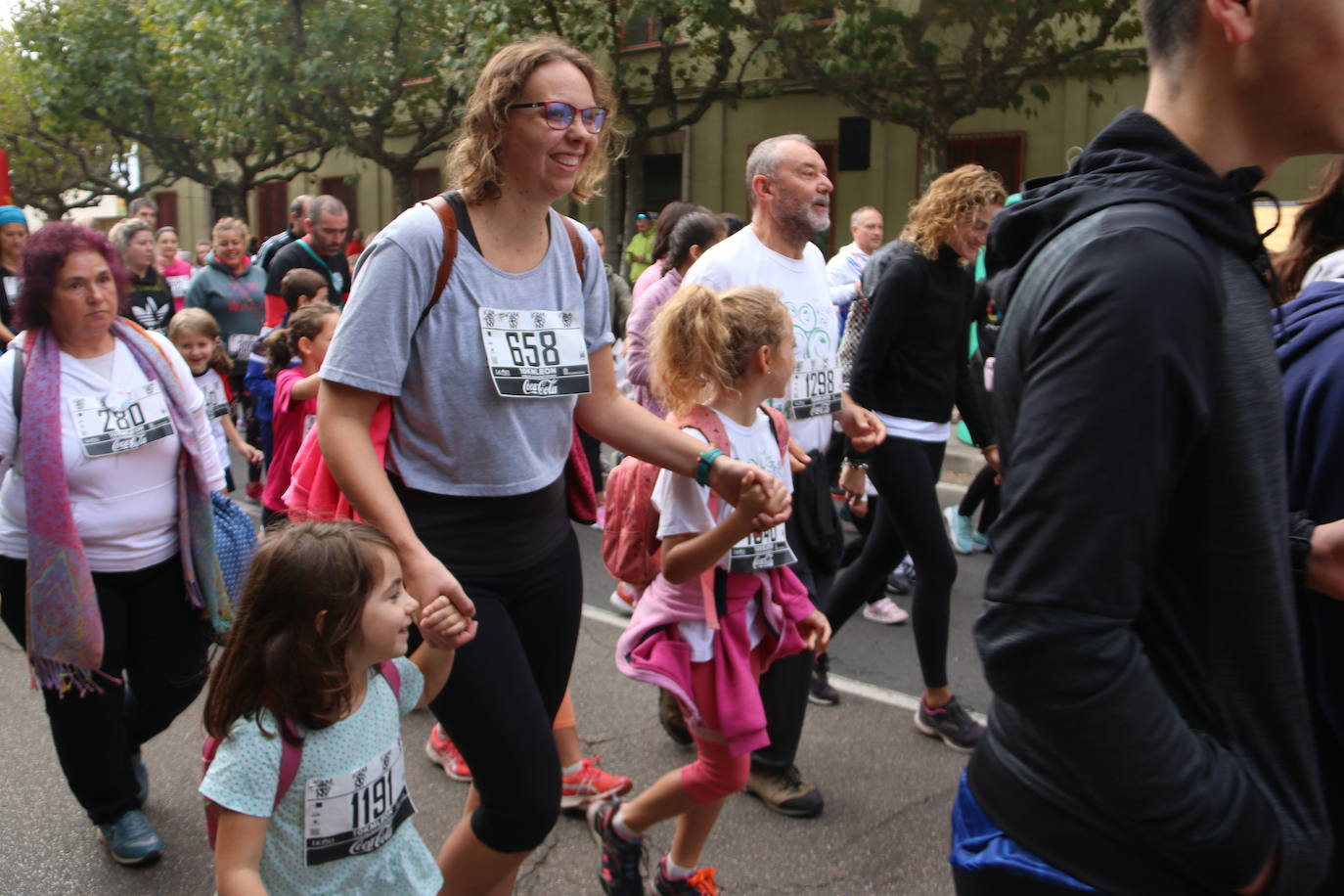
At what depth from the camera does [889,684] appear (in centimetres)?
472

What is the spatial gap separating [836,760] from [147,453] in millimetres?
2408

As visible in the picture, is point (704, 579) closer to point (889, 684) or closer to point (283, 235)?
point (889, 684)

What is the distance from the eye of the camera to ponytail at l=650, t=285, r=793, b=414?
2.97 meters

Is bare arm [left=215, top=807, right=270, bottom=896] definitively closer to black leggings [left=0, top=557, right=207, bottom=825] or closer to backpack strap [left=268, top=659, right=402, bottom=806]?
backpack strap [left=268, top=659, right=402, bottom=806]

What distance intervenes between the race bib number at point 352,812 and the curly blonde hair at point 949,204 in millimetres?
2804

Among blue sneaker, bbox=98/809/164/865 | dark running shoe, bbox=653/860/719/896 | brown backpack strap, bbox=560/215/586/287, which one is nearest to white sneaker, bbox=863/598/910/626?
dark running shoe, bbox=653/860/719/896

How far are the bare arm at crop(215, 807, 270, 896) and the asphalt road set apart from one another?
4.61ft

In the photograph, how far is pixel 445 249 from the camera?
2252 mm

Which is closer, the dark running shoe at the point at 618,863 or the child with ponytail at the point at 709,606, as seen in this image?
the child with ponytail at the point at 709,606

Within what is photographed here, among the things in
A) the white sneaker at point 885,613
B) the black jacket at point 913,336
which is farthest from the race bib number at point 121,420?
the white sneaker at point 885,613

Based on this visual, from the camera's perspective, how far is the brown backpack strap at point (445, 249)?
224cm

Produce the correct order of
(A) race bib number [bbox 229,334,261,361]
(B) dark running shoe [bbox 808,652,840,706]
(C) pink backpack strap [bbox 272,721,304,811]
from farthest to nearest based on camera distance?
(A) race bib number [bbox 229,334,261,361] → (B) dark running shoe [bbox 808,652,840,706] → (C) pink backpack strap [bbox 272,721,304,811]

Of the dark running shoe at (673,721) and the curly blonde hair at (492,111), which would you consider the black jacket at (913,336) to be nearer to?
the dark running shoe at (673,721)

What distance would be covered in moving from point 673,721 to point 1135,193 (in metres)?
2.93
